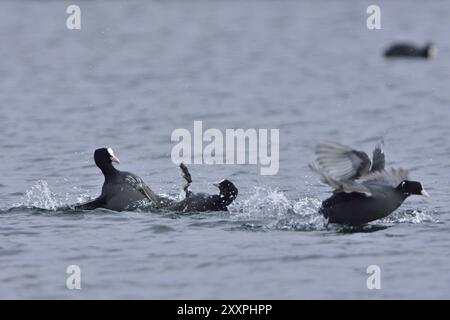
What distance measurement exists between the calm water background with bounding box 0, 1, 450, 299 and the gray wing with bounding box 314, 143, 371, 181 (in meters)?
0.51

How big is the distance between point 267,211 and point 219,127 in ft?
22.1

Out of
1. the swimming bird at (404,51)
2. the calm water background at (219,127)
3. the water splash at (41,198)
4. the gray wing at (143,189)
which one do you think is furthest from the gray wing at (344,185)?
the swimming bird at (404,51)

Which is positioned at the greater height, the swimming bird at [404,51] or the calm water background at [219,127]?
the swimming bird at [404,51]

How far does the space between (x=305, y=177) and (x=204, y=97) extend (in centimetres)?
798

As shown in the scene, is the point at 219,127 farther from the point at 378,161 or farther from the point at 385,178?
the point at 385,178

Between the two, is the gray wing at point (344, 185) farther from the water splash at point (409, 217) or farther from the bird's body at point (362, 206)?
the water splash at point (409, 217)

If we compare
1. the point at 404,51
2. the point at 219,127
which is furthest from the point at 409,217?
the point at 404,51

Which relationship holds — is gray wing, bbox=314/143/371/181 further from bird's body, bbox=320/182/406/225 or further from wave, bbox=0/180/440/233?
wave, bbox=0/180/440/233

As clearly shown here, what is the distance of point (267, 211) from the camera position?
40.3ft

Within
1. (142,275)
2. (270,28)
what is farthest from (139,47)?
(142,275)

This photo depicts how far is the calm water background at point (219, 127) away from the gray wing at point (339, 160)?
0.51 metres

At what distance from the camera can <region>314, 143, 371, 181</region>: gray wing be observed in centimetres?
1155

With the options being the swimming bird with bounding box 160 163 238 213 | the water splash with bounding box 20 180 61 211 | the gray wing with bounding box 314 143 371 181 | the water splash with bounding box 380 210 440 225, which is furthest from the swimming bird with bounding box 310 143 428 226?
the water splash with bounding box 20 180 61 211

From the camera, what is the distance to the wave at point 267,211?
1155 cm
